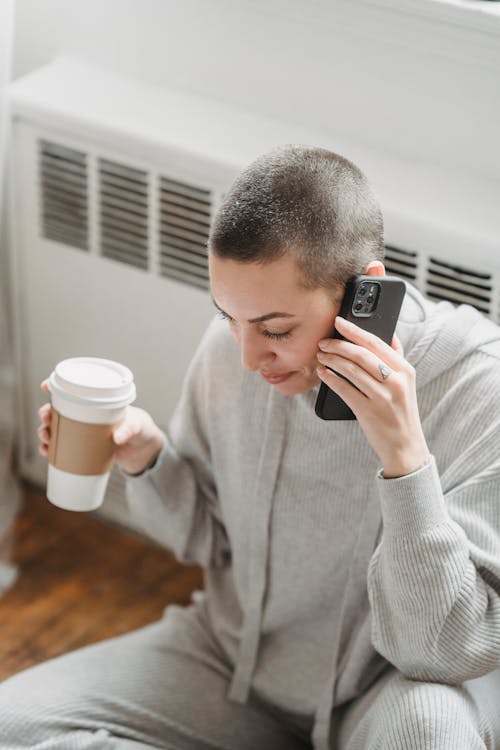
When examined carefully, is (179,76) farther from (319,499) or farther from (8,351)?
(319,499)

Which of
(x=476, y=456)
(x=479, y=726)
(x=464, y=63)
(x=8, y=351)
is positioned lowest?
(x=8, y=351)

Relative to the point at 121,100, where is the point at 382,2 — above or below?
above

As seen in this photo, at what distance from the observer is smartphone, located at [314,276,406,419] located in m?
1.21

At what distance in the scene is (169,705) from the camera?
152 centimetres

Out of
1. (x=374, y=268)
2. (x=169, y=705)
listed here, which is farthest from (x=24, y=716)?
(x=374, y=268)

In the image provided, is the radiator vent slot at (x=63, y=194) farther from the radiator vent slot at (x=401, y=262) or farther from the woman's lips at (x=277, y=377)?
the woman's lips at (x=277, y=377)

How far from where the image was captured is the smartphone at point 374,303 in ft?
3.99

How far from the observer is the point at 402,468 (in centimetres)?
121

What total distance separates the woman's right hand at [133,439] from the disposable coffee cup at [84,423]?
0.02 m

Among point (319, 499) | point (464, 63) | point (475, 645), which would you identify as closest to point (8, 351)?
point (319, 499)

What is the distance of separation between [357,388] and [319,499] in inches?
11.1

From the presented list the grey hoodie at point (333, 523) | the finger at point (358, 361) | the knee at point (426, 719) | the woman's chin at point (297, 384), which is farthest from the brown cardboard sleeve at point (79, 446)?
the knee at point (426, 719)

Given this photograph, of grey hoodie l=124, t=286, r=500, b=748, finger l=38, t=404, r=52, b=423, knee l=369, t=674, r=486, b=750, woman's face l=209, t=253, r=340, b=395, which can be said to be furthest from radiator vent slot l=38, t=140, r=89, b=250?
knee l=369, t=674, r=486, b=750

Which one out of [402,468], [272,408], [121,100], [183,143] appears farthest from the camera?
[121,100]
